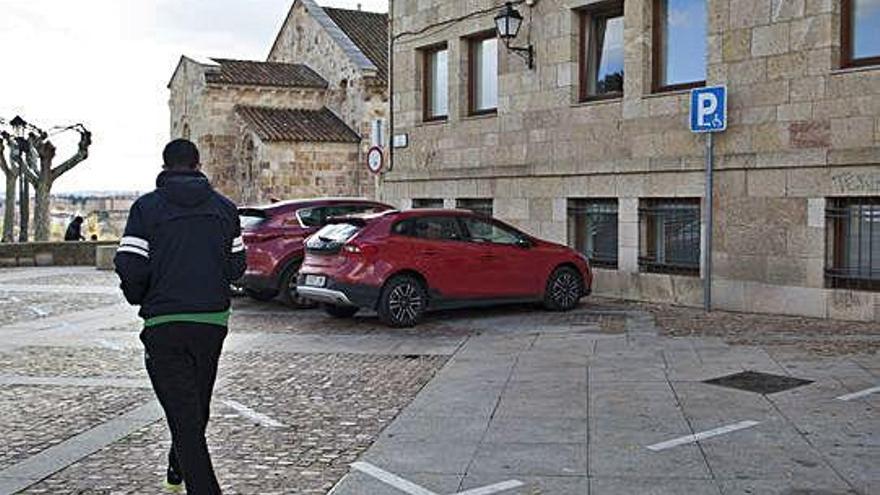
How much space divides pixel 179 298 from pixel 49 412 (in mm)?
3340

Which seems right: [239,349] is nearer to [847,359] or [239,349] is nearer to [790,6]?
[847,359]

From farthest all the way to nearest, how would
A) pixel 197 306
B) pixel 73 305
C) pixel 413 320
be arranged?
pixel 73 305 → pixel 413 320 → pixel 197 306

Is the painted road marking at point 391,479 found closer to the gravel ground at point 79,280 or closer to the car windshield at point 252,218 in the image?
the car windshield at point 252,218

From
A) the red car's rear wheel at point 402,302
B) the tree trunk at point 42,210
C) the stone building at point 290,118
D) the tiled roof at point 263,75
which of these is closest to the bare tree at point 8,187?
the tree trunk at point 42,210

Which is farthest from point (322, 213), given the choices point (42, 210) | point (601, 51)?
point (42, 210)

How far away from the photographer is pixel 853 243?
12000 mm

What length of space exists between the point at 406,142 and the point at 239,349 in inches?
398

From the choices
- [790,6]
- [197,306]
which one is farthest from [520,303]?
[197,306]

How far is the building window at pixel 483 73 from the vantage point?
1816cm

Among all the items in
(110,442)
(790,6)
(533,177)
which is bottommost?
(110,442)

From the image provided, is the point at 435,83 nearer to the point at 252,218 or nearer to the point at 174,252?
the point at 252,218

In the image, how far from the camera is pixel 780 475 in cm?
557

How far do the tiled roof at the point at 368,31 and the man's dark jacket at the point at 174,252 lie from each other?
1055 inches

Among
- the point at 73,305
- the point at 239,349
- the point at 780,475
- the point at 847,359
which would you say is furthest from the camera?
the point at 73,305
